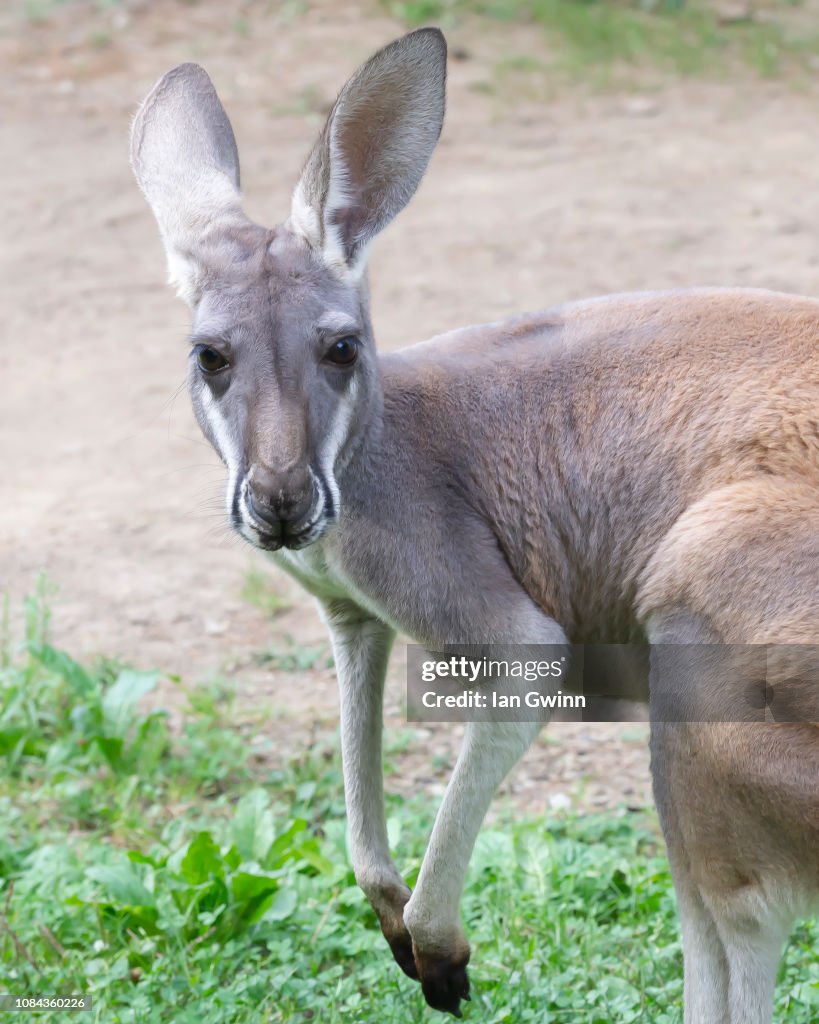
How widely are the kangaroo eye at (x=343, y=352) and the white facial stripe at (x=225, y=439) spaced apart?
251 mm

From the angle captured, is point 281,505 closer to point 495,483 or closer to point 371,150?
point 495,483

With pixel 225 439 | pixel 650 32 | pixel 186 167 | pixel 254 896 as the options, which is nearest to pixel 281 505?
pixel 225 439

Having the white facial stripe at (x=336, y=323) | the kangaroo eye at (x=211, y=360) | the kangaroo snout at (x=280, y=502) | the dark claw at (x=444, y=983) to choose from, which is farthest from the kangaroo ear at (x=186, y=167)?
the dark claw at (x=444, y=983)

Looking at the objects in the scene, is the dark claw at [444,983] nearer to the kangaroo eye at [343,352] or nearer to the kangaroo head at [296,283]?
the kangaroo head at [296,283]

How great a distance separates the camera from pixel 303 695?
5.12m

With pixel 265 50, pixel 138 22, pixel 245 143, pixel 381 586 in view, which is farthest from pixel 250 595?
pixel 138 22

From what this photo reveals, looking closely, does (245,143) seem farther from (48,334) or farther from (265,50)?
(48,334)

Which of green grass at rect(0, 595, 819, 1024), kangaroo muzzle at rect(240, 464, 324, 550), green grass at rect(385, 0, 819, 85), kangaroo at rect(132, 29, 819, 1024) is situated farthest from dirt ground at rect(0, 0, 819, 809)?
kangaroo muzzle at rect(240, 464, 324, 550)

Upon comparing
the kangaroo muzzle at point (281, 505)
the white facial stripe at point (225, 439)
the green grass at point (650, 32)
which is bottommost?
the kangaroo muzzle at point (281, 505)

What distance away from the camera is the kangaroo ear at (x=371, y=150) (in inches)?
121

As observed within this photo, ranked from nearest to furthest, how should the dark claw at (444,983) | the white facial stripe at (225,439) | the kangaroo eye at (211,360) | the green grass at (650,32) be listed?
the white facial stripe at (225,439) → the kangaroo eye at (211,360) → the dark claw at (444,983) → the green grass at (650,32)

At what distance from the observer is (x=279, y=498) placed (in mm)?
2791

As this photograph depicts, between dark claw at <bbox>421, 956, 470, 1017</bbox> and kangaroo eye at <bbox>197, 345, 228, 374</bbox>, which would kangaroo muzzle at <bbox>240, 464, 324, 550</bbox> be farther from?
dark claw at <bbox>421, 956, 470, 1017</bbox>

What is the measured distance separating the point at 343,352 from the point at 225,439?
30 centimetres
